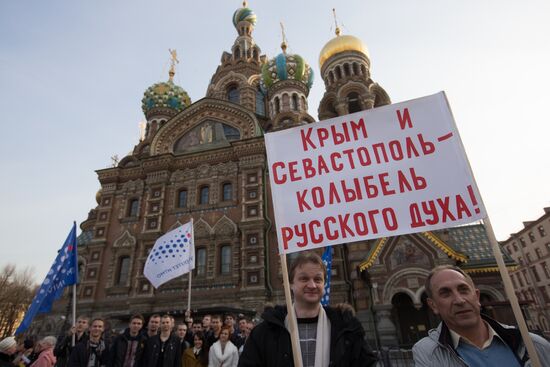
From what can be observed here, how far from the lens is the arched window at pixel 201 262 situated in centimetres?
1529

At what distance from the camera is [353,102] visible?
816 inches

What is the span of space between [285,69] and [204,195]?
1066cm

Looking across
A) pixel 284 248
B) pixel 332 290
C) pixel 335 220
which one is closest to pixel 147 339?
pixel 284 248

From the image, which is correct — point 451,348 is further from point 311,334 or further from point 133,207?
point 133,207

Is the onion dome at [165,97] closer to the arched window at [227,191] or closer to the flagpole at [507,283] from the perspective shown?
the arched window at [227,191]

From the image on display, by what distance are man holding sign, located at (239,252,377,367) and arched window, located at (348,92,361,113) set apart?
19.1m

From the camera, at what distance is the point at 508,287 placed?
2270mm

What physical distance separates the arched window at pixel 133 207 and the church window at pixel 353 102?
13.9 m

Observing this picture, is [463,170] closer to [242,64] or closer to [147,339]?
[147,339]

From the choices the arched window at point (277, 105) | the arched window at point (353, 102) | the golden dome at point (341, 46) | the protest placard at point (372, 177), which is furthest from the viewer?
the golden dome at point (341, 46)

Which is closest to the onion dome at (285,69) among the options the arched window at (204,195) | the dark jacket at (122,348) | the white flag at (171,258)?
the arched window at (204,195)

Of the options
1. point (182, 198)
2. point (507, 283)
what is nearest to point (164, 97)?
point (182, 198)

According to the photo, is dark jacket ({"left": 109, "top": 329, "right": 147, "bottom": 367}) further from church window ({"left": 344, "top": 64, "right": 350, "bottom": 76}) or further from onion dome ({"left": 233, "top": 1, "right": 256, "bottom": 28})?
onion dome ({"left": 233, "top": 1, "right": 256, "bottom": 28})

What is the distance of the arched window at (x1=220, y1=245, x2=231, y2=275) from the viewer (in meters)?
15.3
